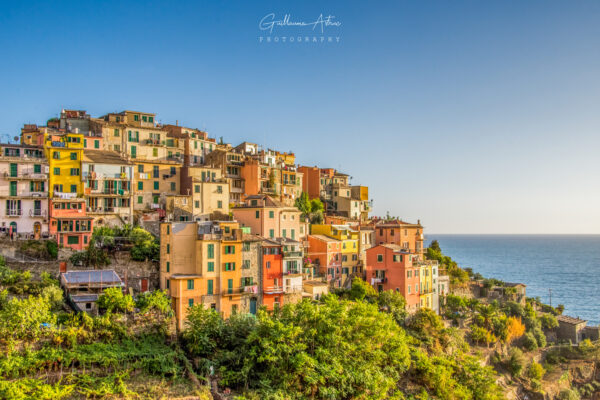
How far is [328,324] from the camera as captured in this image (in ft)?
102

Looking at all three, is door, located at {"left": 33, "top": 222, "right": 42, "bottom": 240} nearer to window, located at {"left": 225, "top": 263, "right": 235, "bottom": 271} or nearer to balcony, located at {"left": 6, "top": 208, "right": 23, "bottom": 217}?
balcony, located at {"left": 6, "top": 208, "right": 23, "bottom": 217}

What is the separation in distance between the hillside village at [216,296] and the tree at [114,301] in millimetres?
74

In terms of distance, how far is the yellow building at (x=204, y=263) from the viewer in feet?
112

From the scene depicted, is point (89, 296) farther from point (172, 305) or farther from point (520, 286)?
point (520, 286)

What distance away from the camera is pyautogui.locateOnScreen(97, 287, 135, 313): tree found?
2984cm

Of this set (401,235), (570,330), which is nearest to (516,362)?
(570,330)

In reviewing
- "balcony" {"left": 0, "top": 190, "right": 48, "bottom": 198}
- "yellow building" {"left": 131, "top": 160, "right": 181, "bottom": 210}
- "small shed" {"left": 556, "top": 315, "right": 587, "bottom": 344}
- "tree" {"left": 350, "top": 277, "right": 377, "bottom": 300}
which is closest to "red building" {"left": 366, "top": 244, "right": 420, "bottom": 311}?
"tree" {"left": 350, "top": 277, "right": 377, "bottom": 300}

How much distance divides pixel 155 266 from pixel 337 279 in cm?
1847

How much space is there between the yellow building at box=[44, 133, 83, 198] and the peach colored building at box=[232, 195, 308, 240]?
48.4 feet

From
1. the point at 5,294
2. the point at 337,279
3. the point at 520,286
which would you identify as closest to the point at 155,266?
the point at 5,294

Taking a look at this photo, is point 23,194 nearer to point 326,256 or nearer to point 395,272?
point 326,256

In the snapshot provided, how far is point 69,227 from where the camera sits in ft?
126

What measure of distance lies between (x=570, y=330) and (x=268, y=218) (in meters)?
37.9

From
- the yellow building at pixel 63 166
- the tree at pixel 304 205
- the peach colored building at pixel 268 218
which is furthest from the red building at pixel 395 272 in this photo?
the yellow building at pixel 63 166
